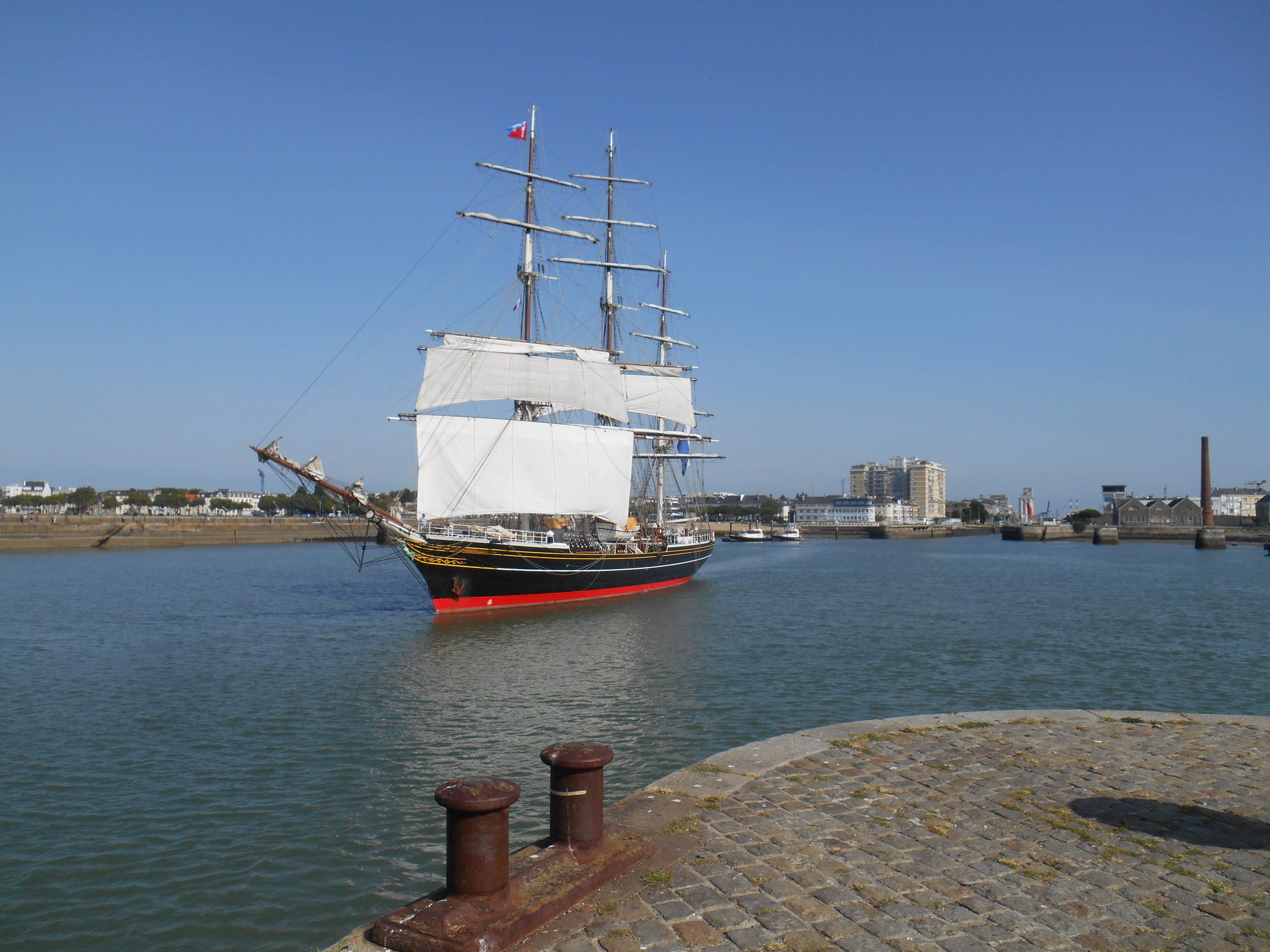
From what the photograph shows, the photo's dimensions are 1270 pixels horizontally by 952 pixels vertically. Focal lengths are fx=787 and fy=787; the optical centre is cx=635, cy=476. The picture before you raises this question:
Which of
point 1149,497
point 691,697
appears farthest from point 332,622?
point 1149,497

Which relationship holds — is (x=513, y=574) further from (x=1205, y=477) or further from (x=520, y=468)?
(x=1205, y=477)

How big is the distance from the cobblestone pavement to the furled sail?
35.4 m

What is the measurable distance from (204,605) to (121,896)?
31223 mm

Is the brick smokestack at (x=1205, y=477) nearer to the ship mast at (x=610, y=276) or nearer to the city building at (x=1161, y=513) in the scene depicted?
the city building at (x=1161, y=513)

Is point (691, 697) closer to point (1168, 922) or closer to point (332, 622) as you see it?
point (1168, 922)

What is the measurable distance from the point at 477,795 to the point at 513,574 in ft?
98.4

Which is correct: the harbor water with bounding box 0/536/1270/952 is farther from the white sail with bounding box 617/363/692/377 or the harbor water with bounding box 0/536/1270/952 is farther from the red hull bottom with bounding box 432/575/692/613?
the white sail with bounding box 617/363/692/377

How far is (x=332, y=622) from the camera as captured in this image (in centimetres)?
3091

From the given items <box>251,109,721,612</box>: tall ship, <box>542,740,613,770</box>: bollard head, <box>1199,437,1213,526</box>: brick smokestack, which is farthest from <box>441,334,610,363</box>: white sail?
<box>1199,437,1213,526</box>: brick smokestack

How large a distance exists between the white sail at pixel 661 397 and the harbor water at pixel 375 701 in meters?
24.8

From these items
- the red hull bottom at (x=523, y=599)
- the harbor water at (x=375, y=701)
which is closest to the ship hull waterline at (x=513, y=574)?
the red hull bottom at (x=523, y=599)

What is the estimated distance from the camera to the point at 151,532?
3688 inches

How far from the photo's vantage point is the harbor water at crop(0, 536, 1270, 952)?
8719 millimetres

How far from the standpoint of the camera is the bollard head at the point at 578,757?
19.5 feet
